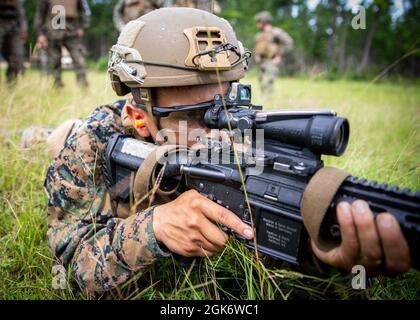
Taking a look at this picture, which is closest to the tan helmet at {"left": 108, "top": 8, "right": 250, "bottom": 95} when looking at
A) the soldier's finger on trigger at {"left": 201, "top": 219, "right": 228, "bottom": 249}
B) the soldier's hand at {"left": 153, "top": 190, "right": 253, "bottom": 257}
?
the soldier's hand at {"left": 153, "top": 190, "right": 253, "bottom": 257}

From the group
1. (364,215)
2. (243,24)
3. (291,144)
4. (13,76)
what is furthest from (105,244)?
(243,24)

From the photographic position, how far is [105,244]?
1748 millimetres

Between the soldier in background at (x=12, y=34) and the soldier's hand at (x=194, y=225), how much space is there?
606 centimetres

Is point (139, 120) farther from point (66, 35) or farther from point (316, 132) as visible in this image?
point (66, 35)

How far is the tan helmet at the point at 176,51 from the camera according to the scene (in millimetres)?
1780

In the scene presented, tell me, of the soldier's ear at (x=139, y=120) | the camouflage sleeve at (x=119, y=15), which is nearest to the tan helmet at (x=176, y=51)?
the soldier's ear at (x=139, y=120)

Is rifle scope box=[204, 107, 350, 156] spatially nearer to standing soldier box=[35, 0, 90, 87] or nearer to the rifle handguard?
the rifle handguard

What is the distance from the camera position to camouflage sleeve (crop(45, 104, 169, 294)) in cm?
167

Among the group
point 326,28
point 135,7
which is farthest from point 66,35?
point 326,28

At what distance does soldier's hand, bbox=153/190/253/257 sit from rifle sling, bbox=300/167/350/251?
321 millimetres

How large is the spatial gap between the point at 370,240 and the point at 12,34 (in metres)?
7.38

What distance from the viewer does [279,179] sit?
1.35 metres

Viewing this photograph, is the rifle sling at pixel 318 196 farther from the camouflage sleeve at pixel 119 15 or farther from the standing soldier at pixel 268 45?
the standing soldier at pixel 268 45
